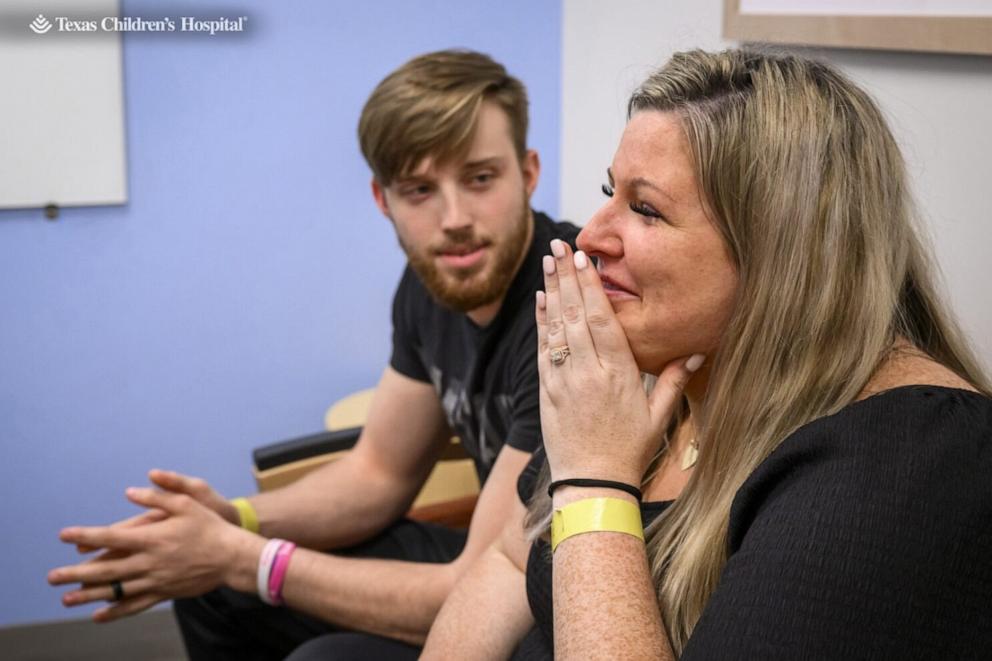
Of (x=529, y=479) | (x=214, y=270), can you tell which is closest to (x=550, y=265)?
(x=529, y=479)

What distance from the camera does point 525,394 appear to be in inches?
61.7

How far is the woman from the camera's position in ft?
2.76

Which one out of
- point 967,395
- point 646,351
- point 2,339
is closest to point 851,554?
point 967,395

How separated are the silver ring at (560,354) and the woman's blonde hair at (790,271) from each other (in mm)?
152

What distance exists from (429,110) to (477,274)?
0.82ft

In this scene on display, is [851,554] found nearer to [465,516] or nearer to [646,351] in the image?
[646,351]

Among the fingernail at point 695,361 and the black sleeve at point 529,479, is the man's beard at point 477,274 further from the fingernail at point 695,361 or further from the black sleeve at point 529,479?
the fingernail at point 695,361

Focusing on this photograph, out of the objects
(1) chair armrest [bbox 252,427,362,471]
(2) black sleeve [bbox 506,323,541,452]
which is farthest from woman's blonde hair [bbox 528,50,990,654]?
(1) chair armrest [bbox 252,427,362,471]

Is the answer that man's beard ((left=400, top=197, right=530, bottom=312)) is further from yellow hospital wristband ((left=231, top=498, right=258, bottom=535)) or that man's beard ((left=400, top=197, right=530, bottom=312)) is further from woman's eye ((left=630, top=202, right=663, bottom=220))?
woman's eye ((left=630, top=202, right=663, bottom=220))

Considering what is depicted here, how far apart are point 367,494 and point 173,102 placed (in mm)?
1062

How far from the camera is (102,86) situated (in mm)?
2400

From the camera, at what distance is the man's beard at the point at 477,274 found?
1.66 meters

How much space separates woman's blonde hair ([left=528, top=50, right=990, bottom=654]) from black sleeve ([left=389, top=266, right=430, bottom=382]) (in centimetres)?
88

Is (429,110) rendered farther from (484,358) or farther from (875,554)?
(875,554)
